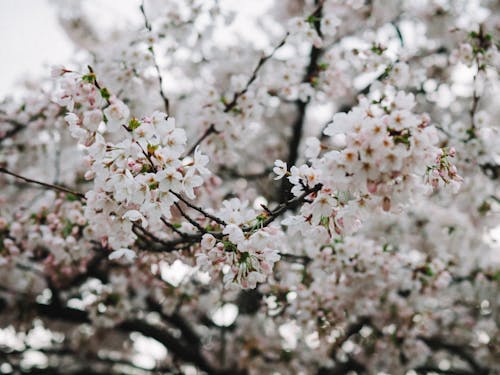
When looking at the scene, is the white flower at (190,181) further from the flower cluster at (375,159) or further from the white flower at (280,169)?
the flower cluster at (375,159)

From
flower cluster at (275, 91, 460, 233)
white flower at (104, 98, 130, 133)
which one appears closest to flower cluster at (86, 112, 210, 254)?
white flower at (104, 98, 130, 133)

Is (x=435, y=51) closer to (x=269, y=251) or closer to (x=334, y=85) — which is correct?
(x=334, y=85)

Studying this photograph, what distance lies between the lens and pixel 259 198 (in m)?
5.29

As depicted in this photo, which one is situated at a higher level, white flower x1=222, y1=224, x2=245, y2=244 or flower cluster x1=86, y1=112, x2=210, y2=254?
flower cluster x1=86, y1=112, x2=210, y2=254

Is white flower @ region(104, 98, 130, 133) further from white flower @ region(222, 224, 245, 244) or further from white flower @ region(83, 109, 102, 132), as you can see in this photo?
white flower @ region(222, 224, 245, 244)

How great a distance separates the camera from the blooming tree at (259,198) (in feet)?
5.96

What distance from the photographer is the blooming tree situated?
1817 millimetres

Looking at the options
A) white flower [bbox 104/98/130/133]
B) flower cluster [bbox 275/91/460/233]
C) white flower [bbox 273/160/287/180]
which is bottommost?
flower cluster [bbox 275/91/460/233]

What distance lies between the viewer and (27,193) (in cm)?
612

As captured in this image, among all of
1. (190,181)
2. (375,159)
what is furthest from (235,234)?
(375,159)

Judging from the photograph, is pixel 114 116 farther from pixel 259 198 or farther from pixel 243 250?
pixel 259 198

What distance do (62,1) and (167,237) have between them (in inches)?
276

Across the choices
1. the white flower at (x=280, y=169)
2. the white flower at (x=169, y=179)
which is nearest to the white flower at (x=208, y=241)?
the white flower at (x=169, y=179)

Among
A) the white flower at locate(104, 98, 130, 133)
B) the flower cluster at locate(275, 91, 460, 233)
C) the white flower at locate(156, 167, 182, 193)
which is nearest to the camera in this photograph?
the flower cluster at locate(275, 91, 460, 233)
